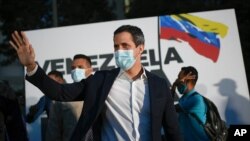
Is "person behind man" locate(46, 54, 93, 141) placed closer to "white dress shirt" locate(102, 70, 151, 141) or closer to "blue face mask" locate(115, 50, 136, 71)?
"blue face mask" locate(115, 50, 136, 71)

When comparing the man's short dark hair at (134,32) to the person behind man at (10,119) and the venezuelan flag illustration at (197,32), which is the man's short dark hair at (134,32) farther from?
the venezuelan flag illustration at (197,32)

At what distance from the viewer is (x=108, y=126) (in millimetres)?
2607

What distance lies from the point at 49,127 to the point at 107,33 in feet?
7.40

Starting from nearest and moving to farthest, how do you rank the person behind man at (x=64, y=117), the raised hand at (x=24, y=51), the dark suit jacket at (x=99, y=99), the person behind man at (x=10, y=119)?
the raised hand at (x=24, y=51), the dark suit jacket at (x=99, y=99), the person behind man at (x=10, y=119), the person behind man at (x=64, y=117)

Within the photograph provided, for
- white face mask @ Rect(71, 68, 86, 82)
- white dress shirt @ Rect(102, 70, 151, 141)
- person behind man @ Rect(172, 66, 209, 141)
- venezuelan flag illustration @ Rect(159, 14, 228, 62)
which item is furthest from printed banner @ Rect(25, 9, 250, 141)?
white dress shirt @ Rect(102, 70, 151, 141)

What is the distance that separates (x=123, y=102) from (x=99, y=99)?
0.50ft

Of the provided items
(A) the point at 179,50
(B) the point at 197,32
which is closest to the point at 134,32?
(A) the point at 179,50

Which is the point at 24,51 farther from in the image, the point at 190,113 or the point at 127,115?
the point at 190,113

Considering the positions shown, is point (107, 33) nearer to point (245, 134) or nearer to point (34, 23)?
point (245, 134)

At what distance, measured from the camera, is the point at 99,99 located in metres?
2.54

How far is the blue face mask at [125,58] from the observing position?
2732 mm

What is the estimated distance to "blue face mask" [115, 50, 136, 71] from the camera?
2732 mm

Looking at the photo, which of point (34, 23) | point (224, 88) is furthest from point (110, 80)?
point (34, 23)

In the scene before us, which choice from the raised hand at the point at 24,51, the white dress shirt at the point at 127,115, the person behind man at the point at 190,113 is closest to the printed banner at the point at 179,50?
the person behind man at the point at 190,113
